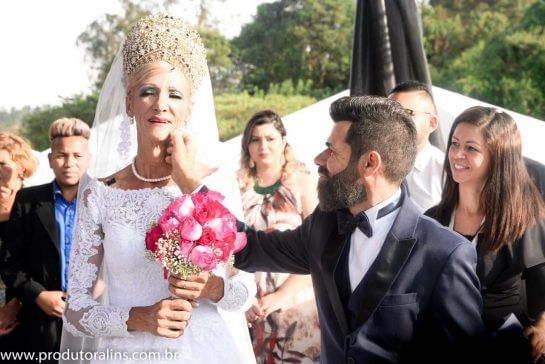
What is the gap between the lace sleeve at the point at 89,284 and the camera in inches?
107

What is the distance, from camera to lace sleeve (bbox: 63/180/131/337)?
2.71m

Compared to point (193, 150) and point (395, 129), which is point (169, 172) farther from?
point (395, 129)

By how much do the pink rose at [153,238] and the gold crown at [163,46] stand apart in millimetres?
805

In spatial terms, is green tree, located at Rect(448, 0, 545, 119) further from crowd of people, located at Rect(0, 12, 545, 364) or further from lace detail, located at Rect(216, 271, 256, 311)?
lace detail, located at Rect(216, 271, 256, 311)

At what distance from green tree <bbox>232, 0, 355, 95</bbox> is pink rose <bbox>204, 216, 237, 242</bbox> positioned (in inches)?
1019

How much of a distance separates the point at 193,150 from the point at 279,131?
2139 millimetres

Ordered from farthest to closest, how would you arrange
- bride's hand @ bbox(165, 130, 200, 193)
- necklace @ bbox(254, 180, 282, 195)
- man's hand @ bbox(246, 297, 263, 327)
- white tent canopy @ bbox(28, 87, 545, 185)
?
white tent canopy @ bbox(28, 87, 545, 185)
necklace @ bbox(254, 180, 282, 195)
man's hand @ bbox(246, 297, 263, 327)
bride's hand @ bbox(165, 130, 200, 193)

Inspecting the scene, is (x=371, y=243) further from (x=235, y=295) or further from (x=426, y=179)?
(x=426, y=179)

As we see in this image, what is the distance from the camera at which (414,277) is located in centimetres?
250

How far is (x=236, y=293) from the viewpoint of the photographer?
2898 millimetres

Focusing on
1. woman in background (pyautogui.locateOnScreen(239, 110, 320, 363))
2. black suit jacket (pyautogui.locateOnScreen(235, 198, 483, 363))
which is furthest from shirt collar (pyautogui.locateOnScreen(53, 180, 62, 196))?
black suit jacket (pyautogui.locateOnScreen(235, 198, 483, 363))

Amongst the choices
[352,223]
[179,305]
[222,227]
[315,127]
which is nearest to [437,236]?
[352,223]

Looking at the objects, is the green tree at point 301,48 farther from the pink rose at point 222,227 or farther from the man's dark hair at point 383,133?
the pink rose at point 222,227

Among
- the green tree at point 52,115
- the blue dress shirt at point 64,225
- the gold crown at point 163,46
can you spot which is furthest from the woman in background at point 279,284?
the green tree at point 52,115
